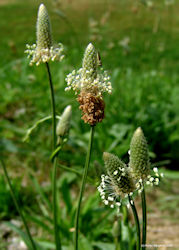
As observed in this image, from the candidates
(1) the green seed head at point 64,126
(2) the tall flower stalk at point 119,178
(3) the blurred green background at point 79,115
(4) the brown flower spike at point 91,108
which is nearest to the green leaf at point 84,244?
(3) the blurred green background at point 79,115

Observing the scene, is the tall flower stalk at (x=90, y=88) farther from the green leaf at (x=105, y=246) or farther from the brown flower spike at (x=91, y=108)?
the green leaf at (x=105, y=246)

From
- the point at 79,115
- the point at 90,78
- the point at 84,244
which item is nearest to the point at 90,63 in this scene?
the point at 90,78

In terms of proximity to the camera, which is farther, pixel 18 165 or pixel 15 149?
pixel 18 165

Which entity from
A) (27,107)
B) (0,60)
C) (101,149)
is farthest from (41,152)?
(0,60)

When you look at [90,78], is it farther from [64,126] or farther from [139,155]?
[64,126]

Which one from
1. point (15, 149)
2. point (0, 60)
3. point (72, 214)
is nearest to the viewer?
point (72, 214)

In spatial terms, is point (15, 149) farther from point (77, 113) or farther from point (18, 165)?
point (77, 113)
